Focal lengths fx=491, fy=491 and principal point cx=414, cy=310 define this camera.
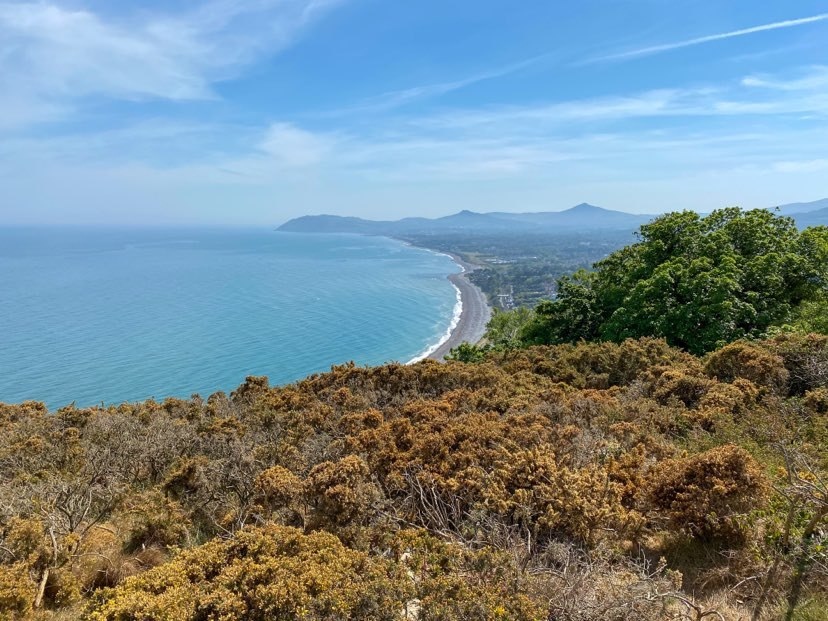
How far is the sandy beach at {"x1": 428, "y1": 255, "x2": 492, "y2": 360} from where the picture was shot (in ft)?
225

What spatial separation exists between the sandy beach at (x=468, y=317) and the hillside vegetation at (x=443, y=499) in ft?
112

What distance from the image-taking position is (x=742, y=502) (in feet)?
17.7

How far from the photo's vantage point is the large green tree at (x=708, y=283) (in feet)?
61.0

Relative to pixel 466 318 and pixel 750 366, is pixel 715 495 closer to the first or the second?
pixel 750 366

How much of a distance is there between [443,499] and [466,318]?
80600 millimetres

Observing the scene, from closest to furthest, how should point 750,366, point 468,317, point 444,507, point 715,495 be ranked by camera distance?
point 715,495
point 444,507
point 750,366
point 468,317

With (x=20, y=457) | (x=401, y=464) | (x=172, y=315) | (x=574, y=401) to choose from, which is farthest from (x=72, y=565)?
(x=172, y=315)

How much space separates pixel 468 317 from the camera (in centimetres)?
8712

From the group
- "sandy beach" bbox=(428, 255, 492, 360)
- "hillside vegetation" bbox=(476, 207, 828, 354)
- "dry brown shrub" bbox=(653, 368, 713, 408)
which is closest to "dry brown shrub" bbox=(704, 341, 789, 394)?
"dry brown shrub" bbox=(653, 368, 713, 408)

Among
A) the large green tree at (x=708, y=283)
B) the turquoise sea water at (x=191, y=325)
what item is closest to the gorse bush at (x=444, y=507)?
the large green tree at (x=708, y=283)

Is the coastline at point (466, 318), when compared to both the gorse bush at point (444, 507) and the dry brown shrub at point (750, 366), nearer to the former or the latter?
the dry brown shrub at point (750, 366)

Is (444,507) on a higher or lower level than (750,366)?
lower

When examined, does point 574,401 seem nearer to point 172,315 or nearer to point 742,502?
point 742,502

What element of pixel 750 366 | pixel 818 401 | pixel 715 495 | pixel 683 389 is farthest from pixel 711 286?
pixel 715 495
